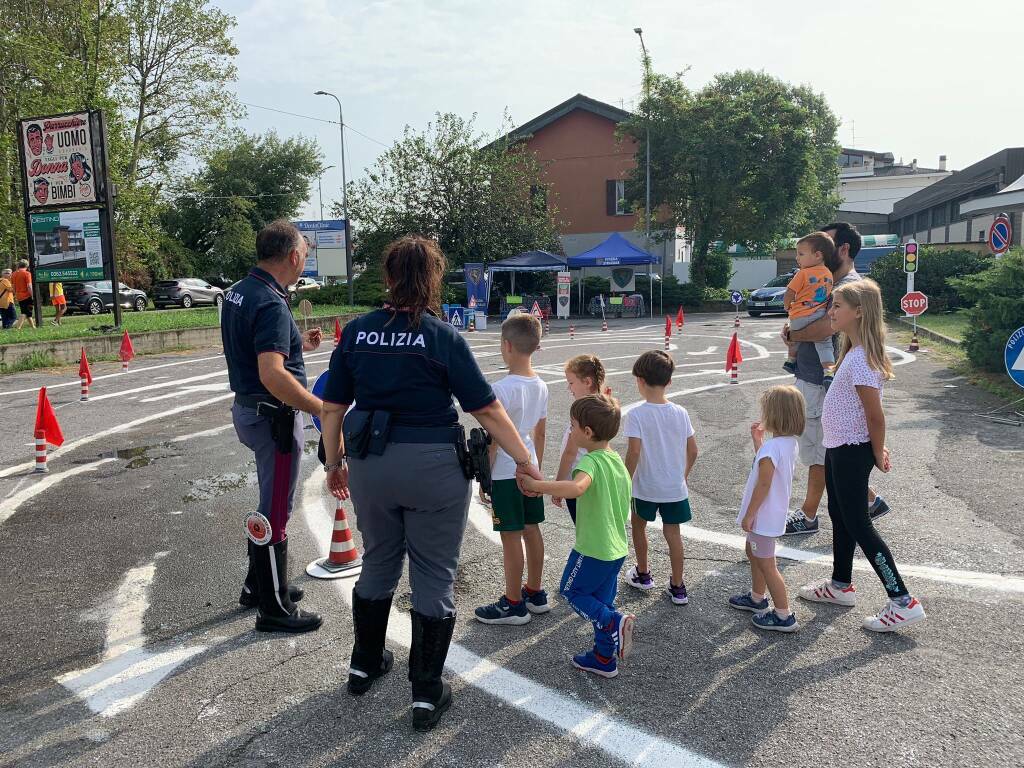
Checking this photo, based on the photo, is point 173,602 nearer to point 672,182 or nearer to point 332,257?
point 332,257

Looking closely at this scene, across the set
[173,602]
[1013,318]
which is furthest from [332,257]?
[173,602]

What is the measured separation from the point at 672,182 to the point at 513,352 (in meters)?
33.9

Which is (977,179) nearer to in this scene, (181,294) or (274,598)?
(181,294)

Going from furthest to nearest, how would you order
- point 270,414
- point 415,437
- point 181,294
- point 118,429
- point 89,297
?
1. point 181,294
2. point 89,297
3. point 118,429
4. point 270,414
5. point 415,437

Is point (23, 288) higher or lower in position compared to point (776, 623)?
higher

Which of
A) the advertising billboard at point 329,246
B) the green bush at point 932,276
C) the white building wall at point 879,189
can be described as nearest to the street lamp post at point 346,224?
the advertising billboard at point 329,246

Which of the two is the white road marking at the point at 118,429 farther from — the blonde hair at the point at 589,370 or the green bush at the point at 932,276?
the green bush at the point at 932,276

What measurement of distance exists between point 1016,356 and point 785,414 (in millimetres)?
5758

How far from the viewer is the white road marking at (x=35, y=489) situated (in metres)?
6.27

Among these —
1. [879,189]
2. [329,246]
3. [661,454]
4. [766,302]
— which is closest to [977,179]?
[766,302]

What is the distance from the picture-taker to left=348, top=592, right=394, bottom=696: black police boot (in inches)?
131

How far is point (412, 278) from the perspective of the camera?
3.12 m

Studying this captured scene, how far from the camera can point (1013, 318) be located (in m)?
11.0

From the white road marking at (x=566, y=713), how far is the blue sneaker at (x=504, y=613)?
283 millimetres
